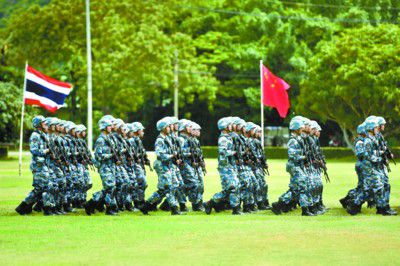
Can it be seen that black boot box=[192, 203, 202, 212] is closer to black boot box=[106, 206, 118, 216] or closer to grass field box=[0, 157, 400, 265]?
grass field box=[0, 157, 400, 265]

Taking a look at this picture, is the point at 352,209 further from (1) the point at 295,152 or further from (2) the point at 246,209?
(2) the point at 246,209

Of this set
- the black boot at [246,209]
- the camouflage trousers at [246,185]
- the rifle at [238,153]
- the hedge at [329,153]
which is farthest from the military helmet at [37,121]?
the hedge at [329,153]

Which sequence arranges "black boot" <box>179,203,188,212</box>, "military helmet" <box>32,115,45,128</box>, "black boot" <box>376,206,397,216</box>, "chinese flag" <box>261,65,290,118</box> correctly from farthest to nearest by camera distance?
1. "chinese flag" <box>261,65,290,118</box>
2. "black boot" <box>179,203,188,212</box>
3. "military helmet" <box>32,115,45,128</box>
4. "black boot" <box>376,206,397,216</box>

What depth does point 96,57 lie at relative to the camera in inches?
2704

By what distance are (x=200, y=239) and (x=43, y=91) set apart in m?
20.6

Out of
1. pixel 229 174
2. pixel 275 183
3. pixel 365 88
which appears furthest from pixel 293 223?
pixel 365 88

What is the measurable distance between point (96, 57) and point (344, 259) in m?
55.1

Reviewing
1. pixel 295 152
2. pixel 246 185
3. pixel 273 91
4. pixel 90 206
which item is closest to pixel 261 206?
pixel 246 185

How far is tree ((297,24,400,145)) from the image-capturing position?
5912 cm

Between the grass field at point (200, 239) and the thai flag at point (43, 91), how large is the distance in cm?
1267

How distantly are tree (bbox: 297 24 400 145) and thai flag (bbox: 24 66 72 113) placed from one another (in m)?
25.4

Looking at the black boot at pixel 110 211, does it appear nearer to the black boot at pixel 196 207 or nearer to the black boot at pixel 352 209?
the black boot at pixel 196 207

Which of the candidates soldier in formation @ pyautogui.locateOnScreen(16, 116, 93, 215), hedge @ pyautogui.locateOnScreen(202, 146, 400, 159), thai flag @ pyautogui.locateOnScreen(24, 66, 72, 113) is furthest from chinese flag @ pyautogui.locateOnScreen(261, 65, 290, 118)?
soldier in formation @ pyautogui.locateOnScreen(16, 116, 93, 215)

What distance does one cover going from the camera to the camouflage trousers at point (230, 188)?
22.5m
